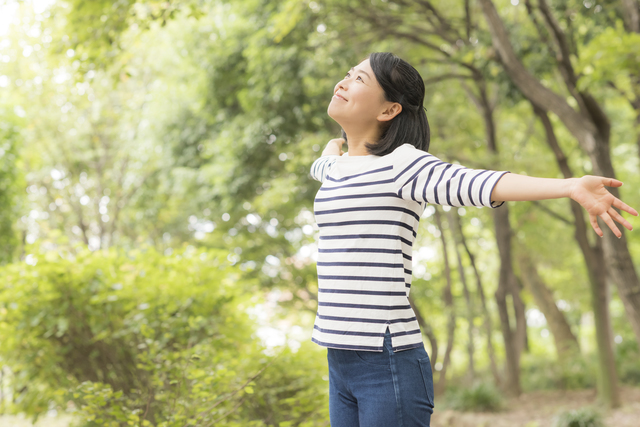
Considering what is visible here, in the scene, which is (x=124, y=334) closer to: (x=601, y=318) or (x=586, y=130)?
(x=586, y=130)

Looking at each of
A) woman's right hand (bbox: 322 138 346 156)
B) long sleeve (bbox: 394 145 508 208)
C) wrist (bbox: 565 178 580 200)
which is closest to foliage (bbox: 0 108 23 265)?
woman's right hand (bbox: 322 138 346 156)

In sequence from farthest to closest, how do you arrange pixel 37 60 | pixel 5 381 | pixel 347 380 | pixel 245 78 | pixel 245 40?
pixel 37 60
pixel 245 78
pixel 245 40
pixel 5 381
pixel 347 380

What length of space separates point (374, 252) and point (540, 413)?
24.7 ft

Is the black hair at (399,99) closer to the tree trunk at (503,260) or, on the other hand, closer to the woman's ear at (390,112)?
the woman's ear at (390,112)

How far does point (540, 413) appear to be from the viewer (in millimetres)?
7590

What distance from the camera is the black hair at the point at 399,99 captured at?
5.12 feet

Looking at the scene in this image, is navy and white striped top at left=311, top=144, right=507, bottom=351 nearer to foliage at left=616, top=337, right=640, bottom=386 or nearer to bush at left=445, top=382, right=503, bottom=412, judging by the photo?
bush at left=445, top=382, right=503, bottom=412

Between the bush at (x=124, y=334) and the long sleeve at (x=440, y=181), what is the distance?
2.21m

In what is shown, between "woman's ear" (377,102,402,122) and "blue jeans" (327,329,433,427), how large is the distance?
666 millimetres

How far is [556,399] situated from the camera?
8.92 meters

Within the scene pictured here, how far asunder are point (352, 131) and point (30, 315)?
3.21 metres

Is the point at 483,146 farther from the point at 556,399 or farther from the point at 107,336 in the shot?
the point at 107,336

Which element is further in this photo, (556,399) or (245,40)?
(556,399)

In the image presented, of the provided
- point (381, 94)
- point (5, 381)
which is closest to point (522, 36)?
point (381, 94)
